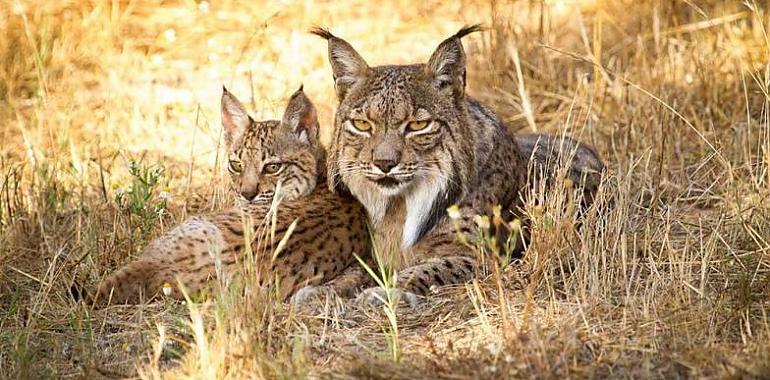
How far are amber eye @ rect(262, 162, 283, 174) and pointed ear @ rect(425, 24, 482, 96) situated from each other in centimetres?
98

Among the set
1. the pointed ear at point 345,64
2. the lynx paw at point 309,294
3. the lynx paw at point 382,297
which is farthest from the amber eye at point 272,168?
the lynx paw at point 382,297

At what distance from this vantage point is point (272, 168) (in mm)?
6828

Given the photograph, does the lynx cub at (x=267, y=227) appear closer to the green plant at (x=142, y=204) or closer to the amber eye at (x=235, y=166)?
the amber eye at (x=235, y=166)

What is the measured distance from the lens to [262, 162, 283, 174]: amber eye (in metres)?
6.82

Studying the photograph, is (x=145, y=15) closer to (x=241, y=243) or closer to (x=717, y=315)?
(x=241, y=243)

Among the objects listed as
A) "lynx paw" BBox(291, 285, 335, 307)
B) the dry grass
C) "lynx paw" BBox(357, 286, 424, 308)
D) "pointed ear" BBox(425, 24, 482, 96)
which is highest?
"pointed ear" BBox(425, 24, 482, 96)

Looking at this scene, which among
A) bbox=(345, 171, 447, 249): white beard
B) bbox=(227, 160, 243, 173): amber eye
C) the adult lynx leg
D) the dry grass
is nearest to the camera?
the dry grass

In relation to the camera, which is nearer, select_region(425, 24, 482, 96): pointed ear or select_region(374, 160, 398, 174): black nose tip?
select_region(374, 160, 398, 174): black nose tip

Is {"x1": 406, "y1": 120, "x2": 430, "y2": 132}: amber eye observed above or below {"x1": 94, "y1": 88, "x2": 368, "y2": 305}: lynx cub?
above

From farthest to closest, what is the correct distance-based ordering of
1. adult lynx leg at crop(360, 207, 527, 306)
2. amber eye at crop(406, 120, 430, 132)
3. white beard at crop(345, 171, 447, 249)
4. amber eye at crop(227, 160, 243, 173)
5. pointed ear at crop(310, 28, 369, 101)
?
amber eye at crop(227, 160, 243, 173) < pointed ear at crop(310, 28, 369, 101) < white beard at crop(345, 171, 447, 249) < amber eye at crop(406, 120, 430, 132) < adult lynx leg at crop(360, 207, 527, 306)

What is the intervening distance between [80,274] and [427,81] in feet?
6.32

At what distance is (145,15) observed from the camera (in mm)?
11000

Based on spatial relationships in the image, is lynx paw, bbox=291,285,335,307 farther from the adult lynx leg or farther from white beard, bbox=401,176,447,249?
white beard, bbox=401,176,447,249

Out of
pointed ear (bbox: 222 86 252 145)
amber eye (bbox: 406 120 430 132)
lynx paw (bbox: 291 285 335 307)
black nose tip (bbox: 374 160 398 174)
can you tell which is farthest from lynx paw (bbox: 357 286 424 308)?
pointed ear (bbox: 222 86 252 145)
